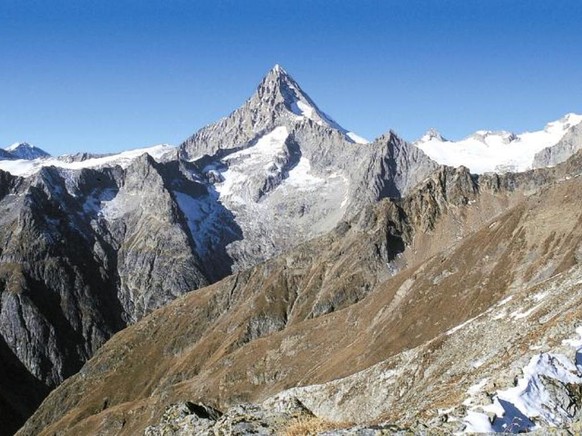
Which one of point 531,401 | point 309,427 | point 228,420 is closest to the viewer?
point 531,401

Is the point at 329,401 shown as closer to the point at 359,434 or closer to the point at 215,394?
the point at 359,434

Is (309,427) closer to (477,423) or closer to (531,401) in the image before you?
(477,423)

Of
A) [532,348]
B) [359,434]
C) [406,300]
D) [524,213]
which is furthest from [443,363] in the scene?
[524,213]

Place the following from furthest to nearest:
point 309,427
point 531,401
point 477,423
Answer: point 309,427 → point 531,401 → point 477,423

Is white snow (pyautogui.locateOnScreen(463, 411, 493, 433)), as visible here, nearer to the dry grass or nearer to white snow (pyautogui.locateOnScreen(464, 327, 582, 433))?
white snow (pyautogui.locateOnScreen(464, 327, 582, 433))

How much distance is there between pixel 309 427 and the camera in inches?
843

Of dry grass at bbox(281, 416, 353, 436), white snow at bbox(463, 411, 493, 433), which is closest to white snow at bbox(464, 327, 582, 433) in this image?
white snow at bbox(463, 411, 493, 433)

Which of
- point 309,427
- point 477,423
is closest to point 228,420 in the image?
point 309,427

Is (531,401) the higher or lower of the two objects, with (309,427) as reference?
lower

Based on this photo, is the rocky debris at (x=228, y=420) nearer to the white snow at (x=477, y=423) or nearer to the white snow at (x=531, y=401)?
the white snow at (x=477, y=423)

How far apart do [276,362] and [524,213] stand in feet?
275

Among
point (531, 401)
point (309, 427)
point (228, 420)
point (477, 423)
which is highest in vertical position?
point (228, 420)

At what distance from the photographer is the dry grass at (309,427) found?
821 inches

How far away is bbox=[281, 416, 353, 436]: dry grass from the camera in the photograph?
2086 centimetres
